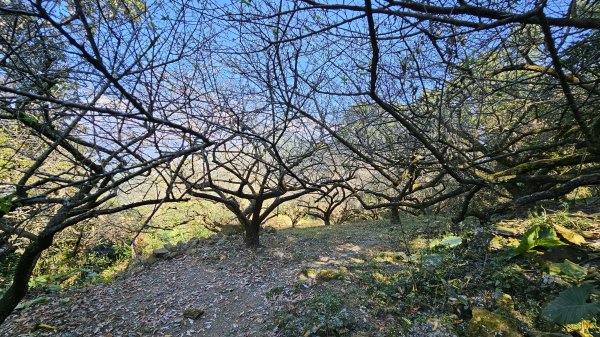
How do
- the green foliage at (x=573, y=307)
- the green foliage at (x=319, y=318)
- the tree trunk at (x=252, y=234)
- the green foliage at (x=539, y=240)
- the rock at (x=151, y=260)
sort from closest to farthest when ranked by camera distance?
1. the green foliage at (x=573, y=307)
2. the green foliage at (x=319, y=318)
3. the green foliage at (x=539, y=240)
4. the tree trunk at (x=252, y=234)
5. the rock at (x=151, y=260)

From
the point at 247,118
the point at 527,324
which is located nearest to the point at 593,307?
the point at 527,324

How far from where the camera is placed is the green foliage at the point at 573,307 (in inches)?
86.1

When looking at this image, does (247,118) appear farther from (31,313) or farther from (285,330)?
(31,313)

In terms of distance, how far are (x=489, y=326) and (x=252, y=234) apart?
4903mm

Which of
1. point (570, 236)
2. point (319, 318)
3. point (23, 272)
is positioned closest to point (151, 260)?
point (23, 272)

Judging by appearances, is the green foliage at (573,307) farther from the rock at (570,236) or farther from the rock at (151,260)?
the rock at (151,260)

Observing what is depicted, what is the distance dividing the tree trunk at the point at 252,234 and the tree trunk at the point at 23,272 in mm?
3954

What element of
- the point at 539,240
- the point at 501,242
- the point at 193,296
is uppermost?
the point at 539,240

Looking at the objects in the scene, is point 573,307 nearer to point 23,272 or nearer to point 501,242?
point 501,242

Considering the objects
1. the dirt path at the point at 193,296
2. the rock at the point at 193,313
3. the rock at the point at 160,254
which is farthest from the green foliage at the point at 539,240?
the rock at the point at 160,254

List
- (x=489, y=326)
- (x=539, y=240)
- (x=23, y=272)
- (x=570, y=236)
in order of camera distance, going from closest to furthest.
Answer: (x=489, y=326) → (x=23, y=272) → (x=539, y=240) → (x=570, y=236)

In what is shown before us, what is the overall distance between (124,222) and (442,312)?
22.1 feet

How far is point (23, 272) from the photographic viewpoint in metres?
3.08

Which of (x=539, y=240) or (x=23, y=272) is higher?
(x=23, y=272)
